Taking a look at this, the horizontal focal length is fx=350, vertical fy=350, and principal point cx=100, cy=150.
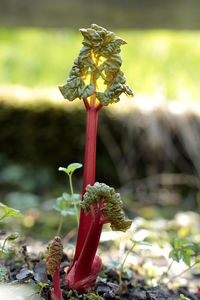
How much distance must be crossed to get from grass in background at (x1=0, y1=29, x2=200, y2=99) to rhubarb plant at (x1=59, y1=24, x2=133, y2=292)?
2684 mm

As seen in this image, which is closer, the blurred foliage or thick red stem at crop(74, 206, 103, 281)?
thick red stem at crop(74, 206, 103, 281)

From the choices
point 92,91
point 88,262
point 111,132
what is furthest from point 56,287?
point 111,132

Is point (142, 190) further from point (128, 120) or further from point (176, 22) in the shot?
point (176, 22)

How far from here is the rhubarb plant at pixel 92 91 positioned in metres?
0.84

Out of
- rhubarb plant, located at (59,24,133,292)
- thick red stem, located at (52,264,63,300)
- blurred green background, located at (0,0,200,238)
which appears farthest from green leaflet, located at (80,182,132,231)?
blurred green background, located at (0,0,200,238)

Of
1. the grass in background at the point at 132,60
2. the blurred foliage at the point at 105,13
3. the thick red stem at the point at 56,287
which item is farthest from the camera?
the grass in background at the point at 132,60

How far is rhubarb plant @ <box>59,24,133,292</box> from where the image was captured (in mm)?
836

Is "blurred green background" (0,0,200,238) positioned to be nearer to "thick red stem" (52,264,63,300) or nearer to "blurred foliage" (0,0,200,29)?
"blurred foliage" (0,0,200,29)

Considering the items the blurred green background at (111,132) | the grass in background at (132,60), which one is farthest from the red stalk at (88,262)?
the grass in background at (132,60)

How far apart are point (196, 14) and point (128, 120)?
97 cm

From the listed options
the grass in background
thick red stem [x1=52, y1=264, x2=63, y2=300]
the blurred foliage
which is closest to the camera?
thick red stem [x1=52, y1=264, x2=63, y2=300]

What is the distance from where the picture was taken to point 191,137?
2.73m

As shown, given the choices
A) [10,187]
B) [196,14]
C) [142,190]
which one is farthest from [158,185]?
[196,14]

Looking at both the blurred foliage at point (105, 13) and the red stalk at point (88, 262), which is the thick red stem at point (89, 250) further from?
the blurred foliage at point (105, 13)
